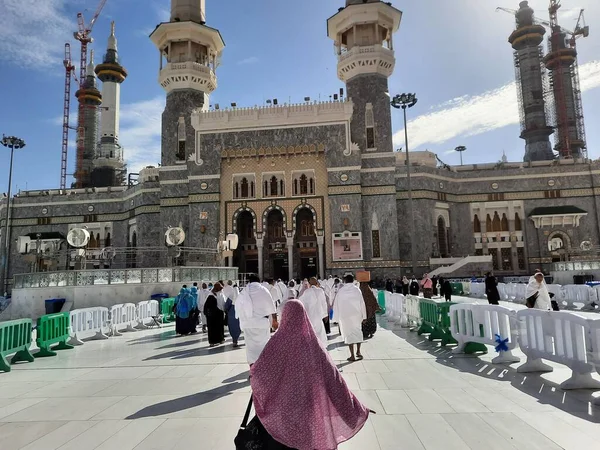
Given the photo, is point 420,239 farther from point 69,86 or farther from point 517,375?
point 69,86

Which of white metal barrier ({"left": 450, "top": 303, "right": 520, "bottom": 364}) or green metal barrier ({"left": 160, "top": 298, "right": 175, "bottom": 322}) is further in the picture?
green metal barrier ({"left": 160, "top": 298, "right": 175, "bottom": 322})

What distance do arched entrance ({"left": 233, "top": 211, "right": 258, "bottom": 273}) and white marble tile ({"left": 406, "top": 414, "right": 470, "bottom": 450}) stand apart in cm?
2507

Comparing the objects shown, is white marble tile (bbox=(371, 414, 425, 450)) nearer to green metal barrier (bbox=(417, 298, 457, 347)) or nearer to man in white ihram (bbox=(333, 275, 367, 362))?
man in white ihram (bbox=(333, 275, 367, 362))

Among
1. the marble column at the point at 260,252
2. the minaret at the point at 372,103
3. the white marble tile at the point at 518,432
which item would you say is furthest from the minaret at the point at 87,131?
the white marble tile at the point at 518,432

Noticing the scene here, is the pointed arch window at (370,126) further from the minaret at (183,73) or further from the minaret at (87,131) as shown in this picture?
the minaret at (87,131)

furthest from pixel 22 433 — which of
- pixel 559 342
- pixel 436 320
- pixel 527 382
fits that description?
pixel 436 320

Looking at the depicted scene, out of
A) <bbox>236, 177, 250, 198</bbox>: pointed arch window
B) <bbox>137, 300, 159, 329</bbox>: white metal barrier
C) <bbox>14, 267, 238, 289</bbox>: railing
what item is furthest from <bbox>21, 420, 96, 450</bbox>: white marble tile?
<bbox>236, 177, 250, 198</bbox>: pointed arch window

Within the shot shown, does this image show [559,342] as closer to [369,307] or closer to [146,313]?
[369,307]

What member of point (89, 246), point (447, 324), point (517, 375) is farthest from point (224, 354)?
point (89, 246)

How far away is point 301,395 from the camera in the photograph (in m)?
2.62

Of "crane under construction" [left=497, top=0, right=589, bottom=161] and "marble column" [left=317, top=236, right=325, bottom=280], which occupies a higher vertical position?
"crane under construction" [left=497, top=0, right=589, bottom=161]

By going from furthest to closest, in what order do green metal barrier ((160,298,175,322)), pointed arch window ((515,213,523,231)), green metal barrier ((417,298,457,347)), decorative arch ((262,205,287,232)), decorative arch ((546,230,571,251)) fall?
pointed arch window ((515,213,523,231)) < decorative arch ((546,230,571,251)) < decorative arch ((262,205,287,232)) < green metal barrier ((160,298,175,322)) < green metal barrier ((417,298,457,347))

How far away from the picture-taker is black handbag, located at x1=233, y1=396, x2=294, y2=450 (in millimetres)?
2579

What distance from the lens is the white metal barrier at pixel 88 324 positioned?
9.77 metres
